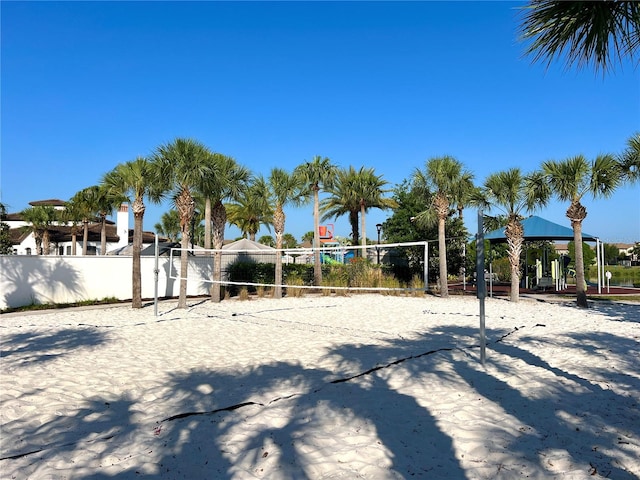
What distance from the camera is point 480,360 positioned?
21.1 feet

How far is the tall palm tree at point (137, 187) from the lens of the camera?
45.2 ft

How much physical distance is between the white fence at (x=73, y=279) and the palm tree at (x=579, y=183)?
1180 cm

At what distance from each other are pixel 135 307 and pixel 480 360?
11312mm

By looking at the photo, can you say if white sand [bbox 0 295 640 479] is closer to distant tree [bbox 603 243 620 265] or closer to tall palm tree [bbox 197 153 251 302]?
tall palm tree [bbox 197 153 251 302]

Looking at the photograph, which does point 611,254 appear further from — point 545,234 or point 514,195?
point 514,195

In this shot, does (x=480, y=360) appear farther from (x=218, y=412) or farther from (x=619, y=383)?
(x=218, y=412)

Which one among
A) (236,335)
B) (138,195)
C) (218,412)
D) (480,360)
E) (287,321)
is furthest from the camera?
(138,195)

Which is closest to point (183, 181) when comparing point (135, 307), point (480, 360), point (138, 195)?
point (138, 195)

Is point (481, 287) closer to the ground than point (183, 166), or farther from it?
closer to the ground

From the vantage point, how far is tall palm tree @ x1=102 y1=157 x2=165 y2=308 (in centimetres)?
1379

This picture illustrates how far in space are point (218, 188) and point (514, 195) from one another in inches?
410

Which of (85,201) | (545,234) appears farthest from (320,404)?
(85,201)

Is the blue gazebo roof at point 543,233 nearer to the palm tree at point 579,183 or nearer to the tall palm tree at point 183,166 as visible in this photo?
the palm tree at point 579,183

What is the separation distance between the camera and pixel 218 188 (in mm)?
16000
